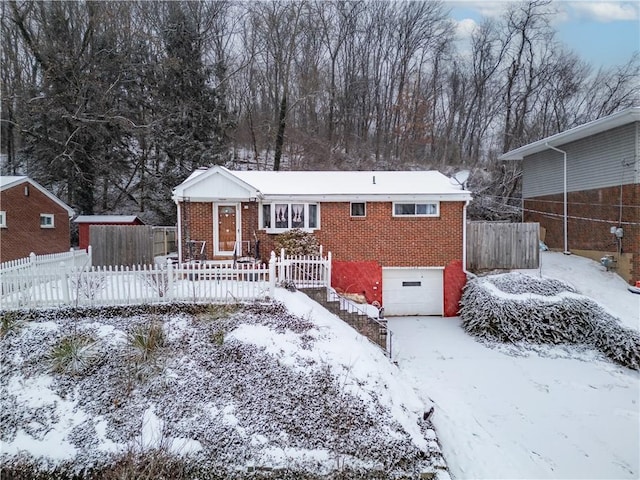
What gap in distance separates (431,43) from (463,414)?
27225mm

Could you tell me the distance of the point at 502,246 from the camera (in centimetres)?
1285

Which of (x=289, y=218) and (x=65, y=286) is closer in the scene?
(x=65, y=286)

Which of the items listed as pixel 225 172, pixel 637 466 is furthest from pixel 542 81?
pixel 637 466

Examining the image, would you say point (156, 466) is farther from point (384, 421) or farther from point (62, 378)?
point (384, 421)

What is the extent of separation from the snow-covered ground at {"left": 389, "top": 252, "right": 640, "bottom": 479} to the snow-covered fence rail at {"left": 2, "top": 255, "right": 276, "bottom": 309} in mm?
4806

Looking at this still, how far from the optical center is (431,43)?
26188 millimetres

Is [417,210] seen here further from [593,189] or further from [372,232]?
[593,189]

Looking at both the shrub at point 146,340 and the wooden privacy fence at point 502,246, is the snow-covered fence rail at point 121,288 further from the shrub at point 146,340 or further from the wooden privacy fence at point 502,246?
the wooden privacy fence at point 502,246

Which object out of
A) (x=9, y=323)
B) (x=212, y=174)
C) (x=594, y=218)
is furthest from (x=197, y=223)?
(x=594, y=218)

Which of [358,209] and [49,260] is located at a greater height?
[358,209]

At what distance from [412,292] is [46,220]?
16732mm

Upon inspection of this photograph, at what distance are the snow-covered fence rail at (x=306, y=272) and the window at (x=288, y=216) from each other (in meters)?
2.84

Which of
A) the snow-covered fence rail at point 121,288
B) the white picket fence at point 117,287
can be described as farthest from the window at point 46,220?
the snow-covered fence rail at point 121,288

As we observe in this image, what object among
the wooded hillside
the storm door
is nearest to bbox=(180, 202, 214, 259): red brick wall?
the storm door
